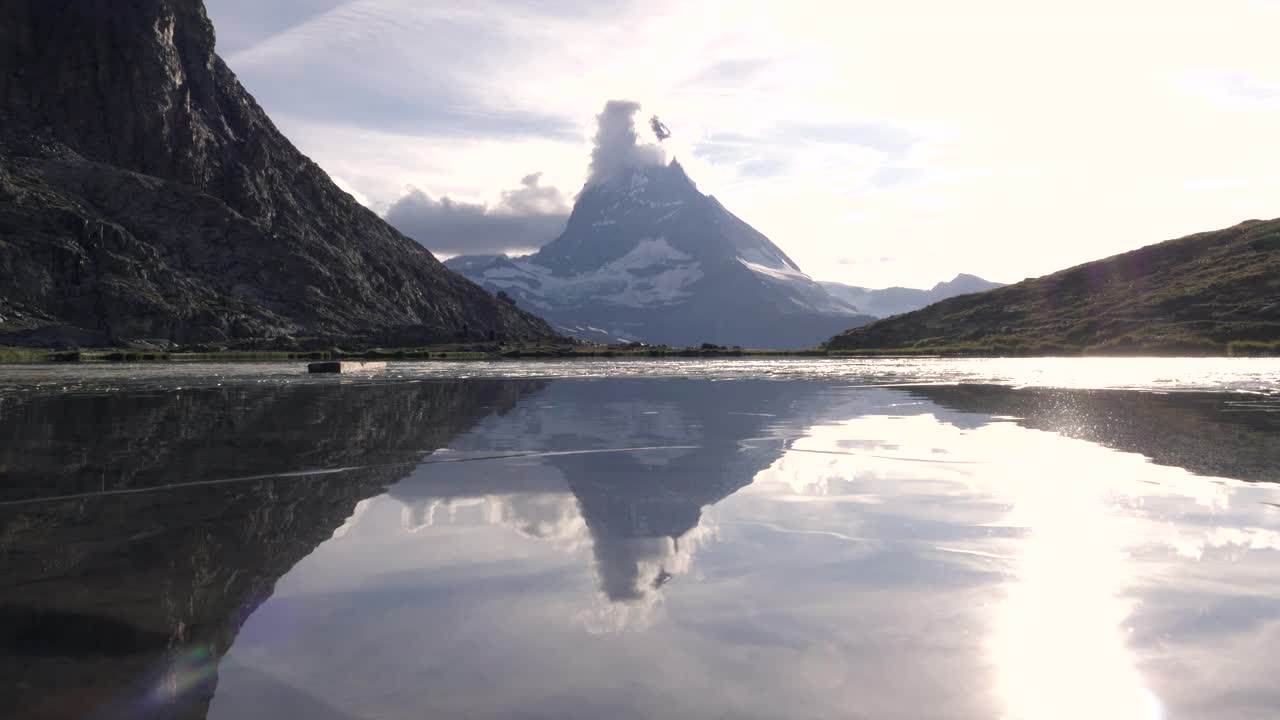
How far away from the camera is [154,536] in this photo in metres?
15.9

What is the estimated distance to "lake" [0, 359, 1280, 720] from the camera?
30.4 feet

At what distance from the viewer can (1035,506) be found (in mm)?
18312

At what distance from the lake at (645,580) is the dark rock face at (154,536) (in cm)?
7

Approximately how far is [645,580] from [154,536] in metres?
8.87

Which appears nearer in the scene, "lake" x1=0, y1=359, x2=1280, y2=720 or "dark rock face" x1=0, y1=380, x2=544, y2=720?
"lake" x1=0, y1=359, x2=1280, y2=720

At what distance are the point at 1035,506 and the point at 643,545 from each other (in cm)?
826

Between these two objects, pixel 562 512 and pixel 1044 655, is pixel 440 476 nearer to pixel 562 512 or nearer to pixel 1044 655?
pixel 562 512

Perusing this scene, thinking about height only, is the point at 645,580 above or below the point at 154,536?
below

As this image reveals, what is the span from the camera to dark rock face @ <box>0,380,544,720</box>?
380 inches

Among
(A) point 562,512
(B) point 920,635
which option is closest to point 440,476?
(A) point 562,512

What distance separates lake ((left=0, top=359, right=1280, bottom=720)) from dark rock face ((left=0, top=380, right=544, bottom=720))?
7 cm

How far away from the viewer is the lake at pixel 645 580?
30.4ft

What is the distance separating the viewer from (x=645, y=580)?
44.4ft

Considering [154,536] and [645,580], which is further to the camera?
[154,536]
